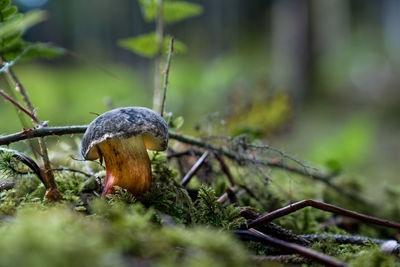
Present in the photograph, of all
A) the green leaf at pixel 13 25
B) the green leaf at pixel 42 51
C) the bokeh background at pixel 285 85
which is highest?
the green leaf at pixel 13 25

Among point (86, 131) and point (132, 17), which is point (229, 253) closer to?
point (86, 131)

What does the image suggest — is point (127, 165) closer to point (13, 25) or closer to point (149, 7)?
point (13, 25)

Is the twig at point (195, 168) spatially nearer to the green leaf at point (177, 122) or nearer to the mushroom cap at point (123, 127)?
the green leaf at point (177, 122)

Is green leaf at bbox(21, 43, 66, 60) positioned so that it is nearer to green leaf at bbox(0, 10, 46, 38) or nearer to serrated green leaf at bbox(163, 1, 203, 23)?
green leaf at bbox(0, 10, 46, 38)

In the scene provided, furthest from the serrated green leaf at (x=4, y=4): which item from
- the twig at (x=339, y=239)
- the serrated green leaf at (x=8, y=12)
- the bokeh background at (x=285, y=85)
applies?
the twig at (x=339, y=239)

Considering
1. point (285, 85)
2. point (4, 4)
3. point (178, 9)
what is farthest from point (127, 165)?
point (285, 85)

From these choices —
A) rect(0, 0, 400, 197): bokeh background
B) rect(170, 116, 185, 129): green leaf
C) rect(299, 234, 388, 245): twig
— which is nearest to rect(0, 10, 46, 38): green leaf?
rect(0, 0, 400, 197): bokeh background

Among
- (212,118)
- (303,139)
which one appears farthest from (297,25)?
(212,118)
